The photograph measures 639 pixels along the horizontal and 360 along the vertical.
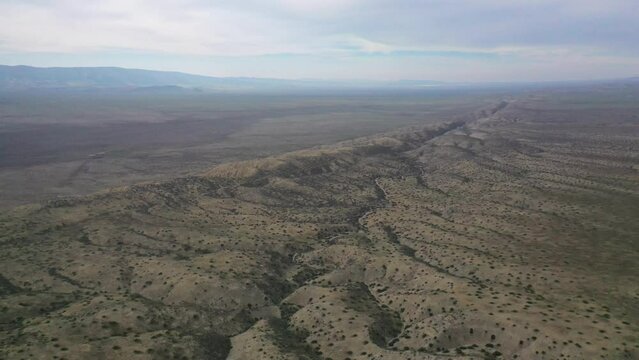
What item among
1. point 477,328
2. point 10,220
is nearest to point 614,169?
point 477,328

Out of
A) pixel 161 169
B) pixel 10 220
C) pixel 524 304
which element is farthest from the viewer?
pixel 161 169

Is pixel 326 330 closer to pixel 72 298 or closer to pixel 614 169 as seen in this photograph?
pixel 72 298

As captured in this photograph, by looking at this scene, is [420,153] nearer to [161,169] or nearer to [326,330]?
[161,169]

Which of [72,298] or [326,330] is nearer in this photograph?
[326,330]

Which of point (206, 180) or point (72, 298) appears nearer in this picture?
point (72, 298)

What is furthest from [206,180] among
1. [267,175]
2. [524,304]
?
[524,304]

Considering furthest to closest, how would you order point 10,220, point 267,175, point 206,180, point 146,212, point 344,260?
point 267,175, point 206,180, point 146,212, point 10,220, point 344,260
